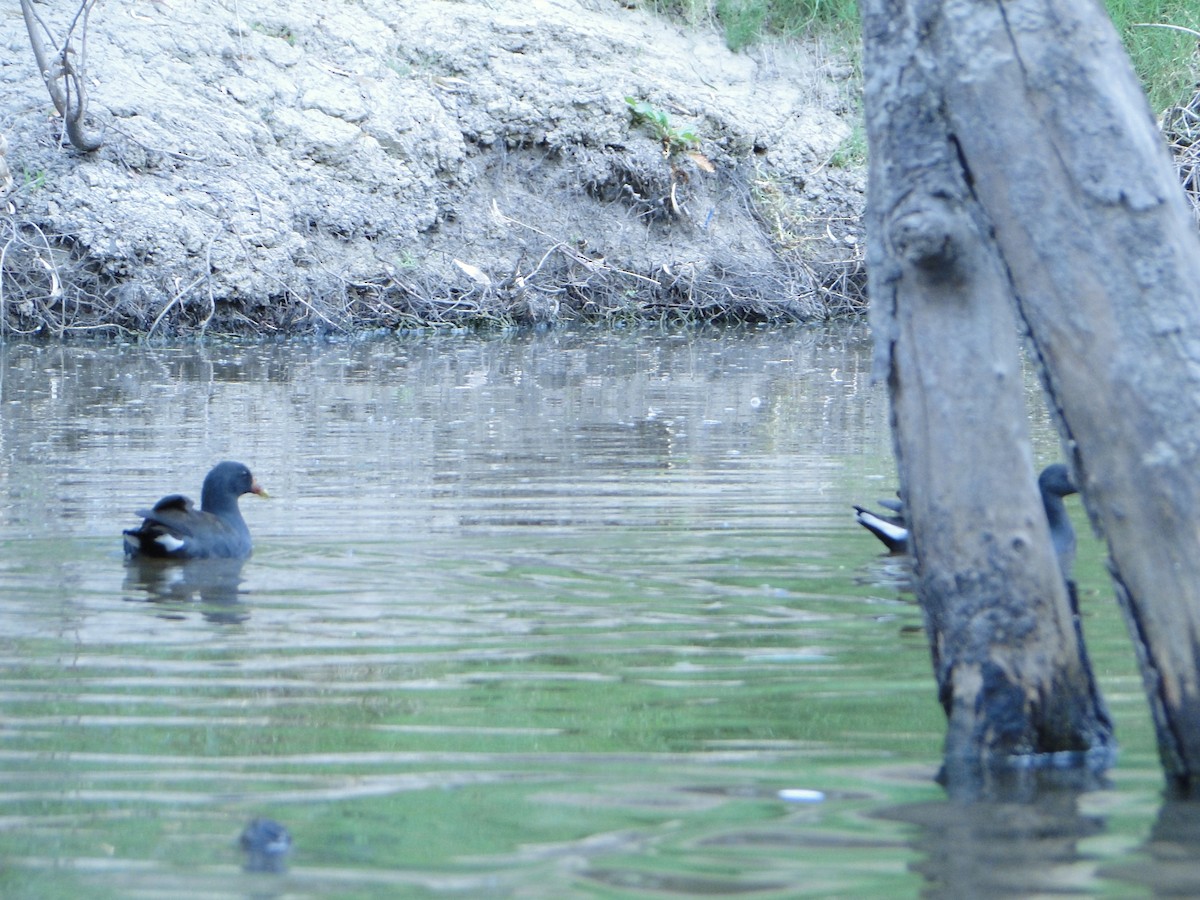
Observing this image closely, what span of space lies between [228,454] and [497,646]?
4.82 meters

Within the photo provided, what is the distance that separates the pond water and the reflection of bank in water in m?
0.02

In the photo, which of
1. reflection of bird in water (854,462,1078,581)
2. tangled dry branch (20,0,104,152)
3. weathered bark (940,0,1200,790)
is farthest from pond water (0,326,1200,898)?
tangled dry branch (20,0,104,152)

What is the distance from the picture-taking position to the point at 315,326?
1795 centimetres

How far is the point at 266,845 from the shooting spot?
10.4 ft

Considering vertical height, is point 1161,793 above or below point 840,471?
below

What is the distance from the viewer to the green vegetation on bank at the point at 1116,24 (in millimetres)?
20203

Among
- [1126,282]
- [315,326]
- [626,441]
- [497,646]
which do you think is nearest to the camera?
[1126,282]

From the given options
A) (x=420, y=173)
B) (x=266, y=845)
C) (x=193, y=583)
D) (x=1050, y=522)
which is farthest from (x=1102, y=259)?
(x=420, y=173)

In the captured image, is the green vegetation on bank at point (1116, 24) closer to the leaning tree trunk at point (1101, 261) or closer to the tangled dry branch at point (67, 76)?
the tangled dry branch at point (67, 76)

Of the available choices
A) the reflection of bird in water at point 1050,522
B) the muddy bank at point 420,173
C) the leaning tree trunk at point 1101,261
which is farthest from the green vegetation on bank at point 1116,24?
the leaning tree trunk at point 1101,261

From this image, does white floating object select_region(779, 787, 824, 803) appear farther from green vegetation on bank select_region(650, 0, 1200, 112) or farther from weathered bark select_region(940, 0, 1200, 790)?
green vegetation on bank select_region(650, 0, 1200, 112)

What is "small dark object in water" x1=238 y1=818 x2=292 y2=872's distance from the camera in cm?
313

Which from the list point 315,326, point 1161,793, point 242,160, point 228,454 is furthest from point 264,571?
point 242,160

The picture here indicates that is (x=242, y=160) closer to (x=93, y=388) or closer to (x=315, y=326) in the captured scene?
(x=315, y=326)
